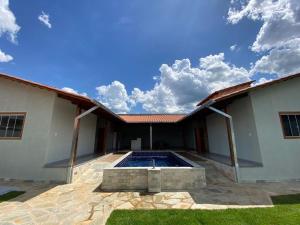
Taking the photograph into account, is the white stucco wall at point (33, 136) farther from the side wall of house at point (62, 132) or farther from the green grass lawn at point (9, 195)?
the green grass lawn at point (9, 195)

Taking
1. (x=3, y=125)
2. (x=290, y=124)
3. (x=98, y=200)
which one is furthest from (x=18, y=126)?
(x=290, y=124)

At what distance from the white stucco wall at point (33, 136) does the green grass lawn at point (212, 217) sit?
4384 mm

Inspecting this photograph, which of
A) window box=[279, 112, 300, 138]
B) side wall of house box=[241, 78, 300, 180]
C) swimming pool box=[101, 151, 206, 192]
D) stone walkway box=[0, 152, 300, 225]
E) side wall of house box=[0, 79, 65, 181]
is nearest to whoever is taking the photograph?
stone walkway box=[0, 152, 300, 225]

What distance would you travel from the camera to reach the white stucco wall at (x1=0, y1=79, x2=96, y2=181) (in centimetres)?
672

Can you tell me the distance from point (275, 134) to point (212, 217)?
5820 millimetres

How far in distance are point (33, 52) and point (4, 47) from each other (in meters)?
1.24

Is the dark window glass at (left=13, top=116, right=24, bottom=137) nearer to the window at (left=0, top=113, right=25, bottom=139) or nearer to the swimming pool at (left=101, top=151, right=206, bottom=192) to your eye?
the window at (left=0, top=113, right=25, bottom=139)

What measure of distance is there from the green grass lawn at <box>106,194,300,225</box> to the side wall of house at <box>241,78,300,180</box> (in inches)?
117

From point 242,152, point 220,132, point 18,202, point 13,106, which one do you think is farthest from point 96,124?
point 242,152

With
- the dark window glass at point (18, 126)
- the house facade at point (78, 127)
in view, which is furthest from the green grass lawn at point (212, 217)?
the dark window glass at point (18, 126)

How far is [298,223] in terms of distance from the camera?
3.04 metres

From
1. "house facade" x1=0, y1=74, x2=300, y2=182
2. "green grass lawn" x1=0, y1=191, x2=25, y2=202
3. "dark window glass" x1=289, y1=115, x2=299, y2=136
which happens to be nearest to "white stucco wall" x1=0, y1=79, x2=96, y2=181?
"house facade" x1=0, y1=74, x2=300, y2=182

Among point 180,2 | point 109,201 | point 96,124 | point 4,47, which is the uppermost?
point 180,2

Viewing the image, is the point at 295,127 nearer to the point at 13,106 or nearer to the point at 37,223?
the point at 37,223
